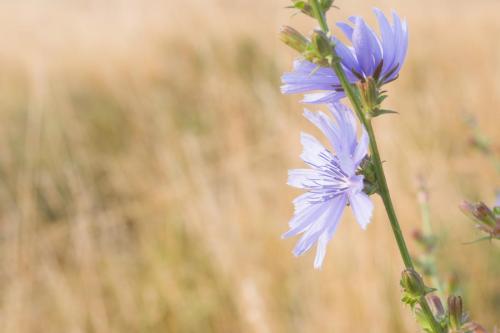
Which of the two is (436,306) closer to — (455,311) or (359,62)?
(455,311)


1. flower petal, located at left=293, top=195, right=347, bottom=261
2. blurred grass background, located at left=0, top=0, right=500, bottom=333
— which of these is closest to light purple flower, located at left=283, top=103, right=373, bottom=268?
flower petal, located at left=293, top=195, right=347, bottom=261

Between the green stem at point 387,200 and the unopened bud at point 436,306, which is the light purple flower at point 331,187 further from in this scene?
the unopened bud at point 436,306

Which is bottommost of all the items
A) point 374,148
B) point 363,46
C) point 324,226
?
point 324,226

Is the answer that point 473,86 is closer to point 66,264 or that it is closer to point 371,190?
point 66,264

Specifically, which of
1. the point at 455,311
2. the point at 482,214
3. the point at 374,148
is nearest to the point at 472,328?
the point at 455,311

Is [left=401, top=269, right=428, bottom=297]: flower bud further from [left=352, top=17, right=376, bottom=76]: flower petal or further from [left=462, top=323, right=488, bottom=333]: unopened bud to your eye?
[left=352, top=17, right=376, bottom=76]: flower petal

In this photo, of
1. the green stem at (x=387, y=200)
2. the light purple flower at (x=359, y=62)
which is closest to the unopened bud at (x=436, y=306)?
the green stem at (x=387, y=200)
